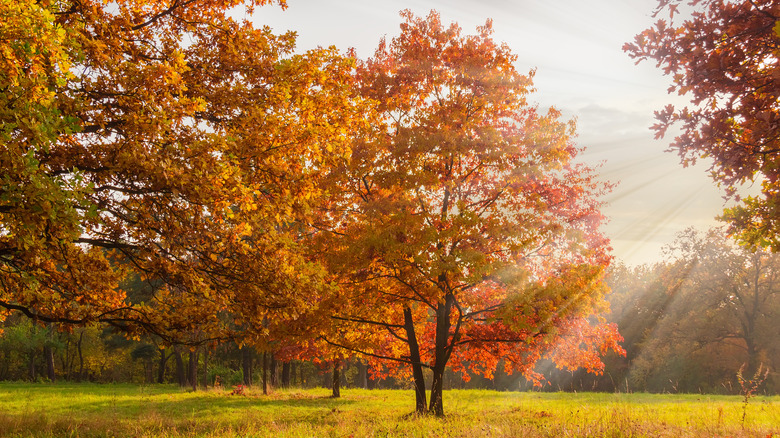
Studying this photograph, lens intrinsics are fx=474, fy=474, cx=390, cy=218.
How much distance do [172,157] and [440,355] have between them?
8.97 metres

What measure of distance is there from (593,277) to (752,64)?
5463mm

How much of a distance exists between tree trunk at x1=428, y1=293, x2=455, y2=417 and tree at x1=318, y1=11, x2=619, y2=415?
39 mm

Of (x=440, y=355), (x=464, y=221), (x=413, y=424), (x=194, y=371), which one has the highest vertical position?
(x=464, y=221)

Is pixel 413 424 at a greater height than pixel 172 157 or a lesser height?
lesser

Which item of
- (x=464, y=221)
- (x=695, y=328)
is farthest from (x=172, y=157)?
(x=695, y=328)

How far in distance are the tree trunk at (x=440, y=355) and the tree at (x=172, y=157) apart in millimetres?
5348

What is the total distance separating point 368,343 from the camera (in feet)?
42.6

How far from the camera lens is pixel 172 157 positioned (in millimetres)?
7102

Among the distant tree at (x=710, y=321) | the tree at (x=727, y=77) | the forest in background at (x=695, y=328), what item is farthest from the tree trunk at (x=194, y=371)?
the distant tree at (x=710, y=321)

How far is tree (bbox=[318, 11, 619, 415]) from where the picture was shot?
1112 cm

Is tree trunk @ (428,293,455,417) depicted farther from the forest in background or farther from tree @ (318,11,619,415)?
the forest in background

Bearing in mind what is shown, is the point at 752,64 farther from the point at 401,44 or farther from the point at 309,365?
the point at 309,365

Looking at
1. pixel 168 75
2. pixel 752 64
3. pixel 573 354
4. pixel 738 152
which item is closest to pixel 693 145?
pixel 738 152

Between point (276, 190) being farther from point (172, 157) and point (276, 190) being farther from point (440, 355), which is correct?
point (440, 355)
